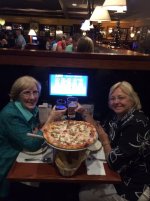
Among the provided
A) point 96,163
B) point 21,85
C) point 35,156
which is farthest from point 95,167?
point 21,85

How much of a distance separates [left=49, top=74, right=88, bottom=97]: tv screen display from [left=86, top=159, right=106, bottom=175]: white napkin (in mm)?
1084

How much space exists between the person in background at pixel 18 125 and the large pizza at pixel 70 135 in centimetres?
14

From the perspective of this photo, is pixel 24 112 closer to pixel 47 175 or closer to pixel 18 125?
pixel 18 125

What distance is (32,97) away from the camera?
2.10m

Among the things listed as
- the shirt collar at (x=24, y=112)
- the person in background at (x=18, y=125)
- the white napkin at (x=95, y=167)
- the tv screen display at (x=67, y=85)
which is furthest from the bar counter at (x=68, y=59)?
the white napkin at (x=95, y=167)

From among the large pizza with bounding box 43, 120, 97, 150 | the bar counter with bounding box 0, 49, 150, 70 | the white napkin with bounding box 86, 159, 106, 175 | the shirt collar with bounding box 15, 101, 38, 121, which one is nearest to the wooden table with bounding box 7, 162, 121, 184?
the white napkin with bounding box 86, 159, 106, 175

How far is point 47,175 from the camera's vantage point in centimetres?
157

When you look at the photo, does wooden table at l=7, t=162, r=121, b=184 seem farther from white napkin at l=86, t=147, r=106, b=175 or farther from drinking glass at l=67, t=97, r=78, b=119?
drinking glass at l=67, t=97, r=78, b=119

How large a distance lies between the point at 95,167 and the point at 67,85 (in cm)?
119

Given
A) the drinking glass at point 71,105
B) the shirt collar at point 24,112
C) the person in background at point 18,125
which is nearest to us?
the person in background at point 18,125

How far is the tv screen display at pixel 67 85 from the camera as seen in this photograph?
2.66 m

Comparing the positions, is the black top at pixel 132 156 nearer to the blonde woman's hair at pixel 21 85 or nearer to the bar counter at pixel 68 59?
the blonde woman's hair at pixel 21 85

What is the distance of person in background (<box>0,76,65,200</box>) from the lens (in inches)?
73.9

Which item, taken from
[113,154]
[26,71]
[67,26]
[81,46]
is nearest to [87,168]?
[113,154]
